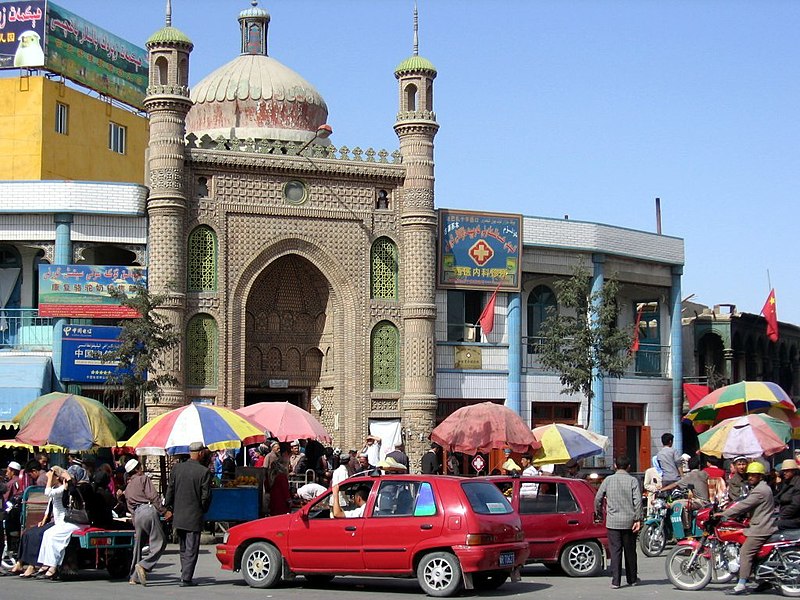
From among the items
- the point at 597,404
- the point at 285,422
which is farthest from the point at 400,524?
the point at 597,404

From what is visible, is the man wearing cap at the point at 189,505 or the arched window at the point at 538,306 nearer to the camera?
the man wearing cap at the point at 189,505

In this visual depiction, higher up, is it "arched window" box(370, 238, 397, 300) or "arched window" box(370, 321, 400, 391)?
"arched window" box(370, 238, 397, 300)

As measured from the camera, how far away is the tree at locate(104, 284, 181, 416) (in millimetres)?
28609

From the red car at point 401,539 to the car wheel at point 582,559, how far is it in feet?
6.48

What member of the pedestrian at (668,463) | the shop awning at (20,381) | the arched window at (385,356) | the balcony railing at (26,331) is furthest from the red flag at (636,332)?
the shop awning at (20,381)

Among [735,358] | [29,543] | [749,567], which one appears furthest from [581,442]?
[735,358]

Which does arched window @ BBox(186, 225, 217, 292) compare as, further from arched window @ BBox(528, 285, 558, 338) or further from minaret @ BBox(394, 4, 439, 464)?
arched window @ BBox(528, 285, 558, 338)

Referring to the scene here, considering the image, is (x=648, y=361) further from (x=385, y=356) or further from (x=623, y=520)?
(x=623, y=520)

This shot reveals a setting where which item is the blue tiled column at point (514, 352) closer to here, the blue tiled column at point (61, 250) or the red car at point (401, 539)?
the blue tiled column at point (61, 250)

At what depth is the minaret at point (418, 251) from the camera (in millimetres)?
33875

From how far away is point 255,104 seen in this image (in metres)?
36.1

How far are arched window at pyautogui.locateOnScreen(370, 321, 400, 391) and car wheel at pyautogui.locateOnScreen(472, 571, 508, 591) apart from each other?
18174 mm

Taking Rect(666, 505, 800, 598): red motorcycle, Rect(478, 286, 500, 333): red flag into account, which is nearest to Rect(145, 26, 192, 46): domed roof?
Rect(478, 286, 500, 333): red flag

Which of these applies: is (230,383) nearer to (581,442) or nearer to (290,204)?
(290,204)
